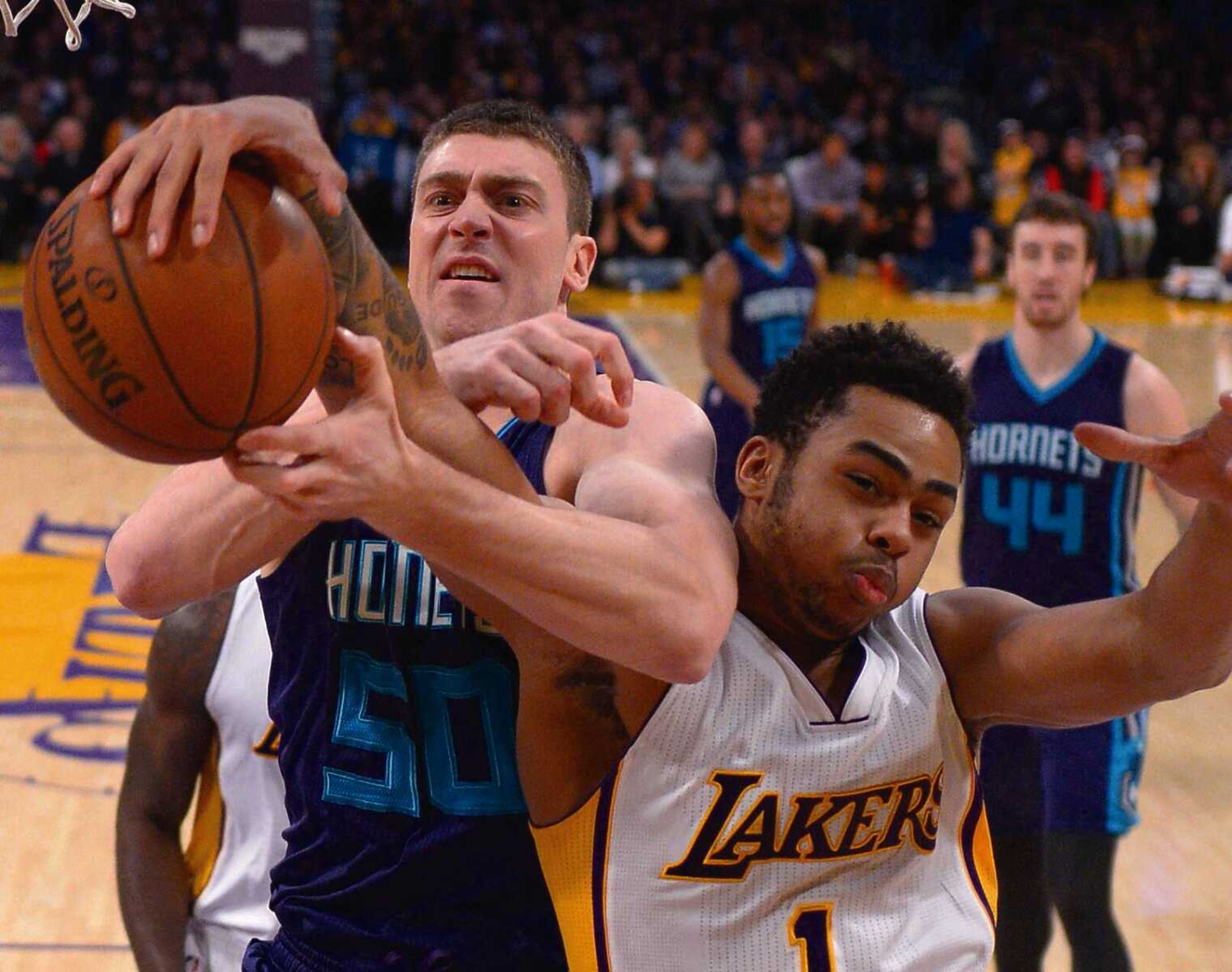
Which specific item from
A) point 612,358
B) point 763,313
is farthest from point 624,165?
point 612,358

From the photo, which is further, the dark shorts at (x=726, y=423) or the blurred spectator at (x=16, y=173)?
the blurred spectator at (x=16, y=173)

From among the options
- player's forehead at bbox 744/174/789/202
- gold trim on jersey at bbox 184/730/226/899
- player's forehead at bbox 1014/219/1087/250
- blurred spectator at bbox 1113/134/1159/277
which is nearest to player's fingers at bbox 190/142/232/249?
gold trim on jersey at bbox 184/730/226/899

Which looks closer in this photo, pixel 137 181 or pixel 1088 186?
pixel 137 181

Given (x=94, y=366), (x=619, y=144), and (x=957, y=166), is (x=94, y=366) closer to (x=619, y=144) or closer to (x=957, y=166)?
(x=619, y=144)

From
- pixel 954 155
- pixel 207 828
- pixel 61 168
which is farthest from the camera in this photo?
pixel 954 155

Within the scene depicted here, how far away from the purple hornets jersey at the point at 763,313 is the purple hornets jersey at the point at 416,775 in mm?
5536

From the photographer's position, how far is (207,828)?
3.24 m

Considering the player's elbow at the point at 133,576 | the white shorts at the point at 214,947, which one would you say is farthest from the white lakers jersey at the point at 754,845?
the white shorts at the point at 214,947

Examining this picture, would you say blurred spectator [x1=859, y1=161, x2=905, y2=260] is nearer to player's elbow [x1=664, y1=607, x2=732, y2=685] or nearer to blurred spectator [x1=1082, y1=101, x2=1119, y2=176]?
blurred spectator [x1=1082, y1=101, x2=1119, y2=176]

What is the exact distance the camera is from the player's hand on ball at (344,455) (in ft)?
5.21

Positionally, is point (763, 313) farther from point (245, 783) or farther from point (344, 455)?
point (344, 455)

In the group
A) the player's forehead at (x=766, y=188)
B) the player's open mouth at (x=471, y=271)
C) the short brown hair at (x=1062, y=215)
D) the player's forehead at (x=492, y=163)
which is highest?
the player's forehead at (x=492, y=163)

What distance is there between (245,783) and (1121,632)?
162 centimetres

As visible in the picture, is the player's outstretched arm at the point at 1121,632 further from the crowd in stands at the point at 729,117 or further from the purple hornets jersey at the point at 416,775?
the crowd in stands at the point at 729,117
